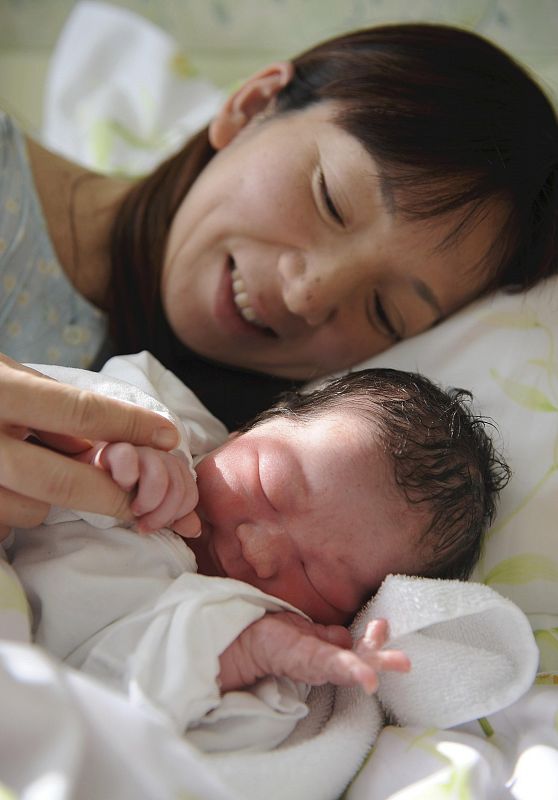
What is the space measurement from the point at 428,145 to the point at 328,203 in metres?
0.18

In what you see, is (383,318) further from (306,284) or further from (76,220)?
(76,220)

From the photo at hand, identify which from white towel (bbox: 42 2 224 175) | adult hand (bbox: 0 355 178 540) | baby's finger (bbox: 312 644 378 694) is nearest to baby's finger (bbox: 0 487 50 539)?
adult hand (bbox: 0 355 178 540)

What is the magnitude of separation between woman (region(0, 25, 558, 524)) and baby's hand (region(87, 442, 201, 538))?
46 cm

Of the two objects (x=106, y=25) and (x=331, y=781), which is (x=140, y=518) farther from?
(x=106, y=25)

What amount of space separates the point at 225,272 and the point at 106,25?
117 cm

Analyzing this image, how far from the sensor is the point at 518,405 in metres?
1.26

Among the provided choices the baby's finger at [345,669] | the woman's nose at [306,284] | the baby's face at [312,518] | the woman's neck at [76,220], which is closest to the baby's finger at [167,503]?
the baby's face at [312,518]

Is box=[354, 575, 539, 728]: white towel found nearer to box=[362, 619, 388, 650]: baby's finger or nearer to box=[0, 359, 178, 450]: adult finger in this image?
box=[362, 619, 388, 650]: baby's finger

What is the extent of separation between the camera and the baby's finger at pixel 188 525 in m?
0.93

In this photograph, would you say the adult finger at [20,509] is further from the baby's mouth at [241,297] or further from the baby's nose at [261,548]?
the baby's mouth at [241,297]

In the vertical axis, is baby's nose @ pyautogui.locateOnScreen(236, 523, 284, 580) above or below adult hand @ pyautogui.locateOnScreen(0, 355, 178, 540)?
below

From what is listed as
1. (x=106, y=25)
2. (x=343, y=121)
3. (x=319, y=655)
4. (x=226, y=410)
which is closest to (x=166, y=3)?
(x=106, y=25)

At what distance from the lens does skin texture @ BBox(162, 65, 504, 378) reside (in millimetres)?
1272

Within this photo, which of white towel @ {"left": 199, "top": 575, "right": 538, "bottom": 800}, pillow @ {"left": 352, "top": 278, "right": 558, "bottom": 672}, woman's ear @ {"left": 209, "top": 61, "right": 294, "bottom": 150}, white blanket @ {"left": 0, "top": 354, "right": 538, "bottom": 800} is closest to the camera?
white blanket @ {"left": 0, "top": 354, "right": 538, "bottom": 800}
